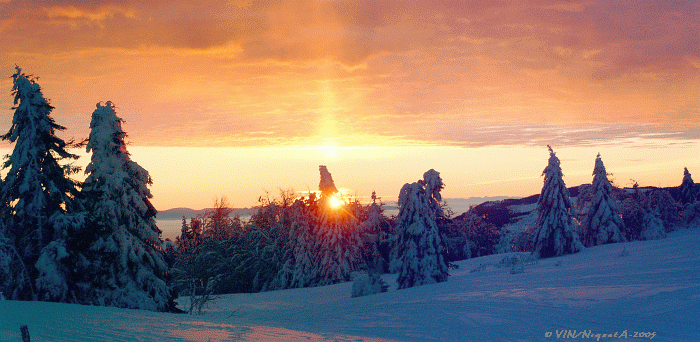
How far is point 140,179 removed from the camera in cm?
2031

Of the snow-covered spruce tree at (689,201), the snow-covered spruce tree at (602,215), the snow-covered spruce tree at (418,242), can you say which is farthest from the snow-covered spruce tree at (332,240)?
the snow-covered spruce tree at (689,201)

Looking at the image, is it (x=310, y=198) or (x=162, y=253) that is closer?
(x=162, y=253)

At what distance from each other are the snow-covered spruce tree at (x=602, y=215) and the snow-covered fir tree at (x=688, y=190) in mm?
20948

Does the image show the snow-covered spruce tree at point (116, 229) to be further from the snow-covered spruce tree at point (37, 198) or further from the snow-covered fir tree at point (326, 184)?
the snow-covered fir tree at point (326, 184)

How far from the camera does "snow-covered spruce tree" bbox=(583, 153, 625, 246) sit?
38984 millimetres

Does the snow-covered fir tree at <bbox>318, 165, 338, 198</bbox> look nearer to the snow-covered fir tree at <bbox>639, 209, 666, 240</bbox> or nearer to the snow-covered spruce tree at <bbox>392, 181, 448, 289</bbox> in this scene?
the snow-covered spruce tree at <bbox>392, 181, 448, 289</bbox>

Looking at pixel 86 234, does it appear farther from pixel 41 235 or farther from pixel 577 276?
pixel 577 276

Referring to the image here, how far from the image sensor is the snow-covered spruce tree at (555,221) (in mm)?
34594

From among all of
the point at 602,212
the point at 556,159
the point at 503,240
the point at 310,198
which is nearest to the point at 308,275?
the point at 310,198

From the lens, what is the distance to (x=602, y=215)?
1564 inches

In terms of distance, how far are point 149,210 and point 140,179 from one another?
4.76ft

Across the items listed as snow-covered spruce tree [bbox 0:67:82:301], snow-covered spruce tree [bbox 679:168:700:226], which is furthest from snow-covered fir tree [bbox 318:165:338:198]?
snow-covered spruce tree [bbox 679:168:700:226]

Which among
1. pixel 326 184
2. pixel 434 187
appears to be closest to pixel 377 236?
pixel 326 184

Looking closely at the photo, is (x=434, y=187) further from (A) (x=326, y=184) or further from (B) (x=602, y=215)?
(B) (x=602, y=215)
